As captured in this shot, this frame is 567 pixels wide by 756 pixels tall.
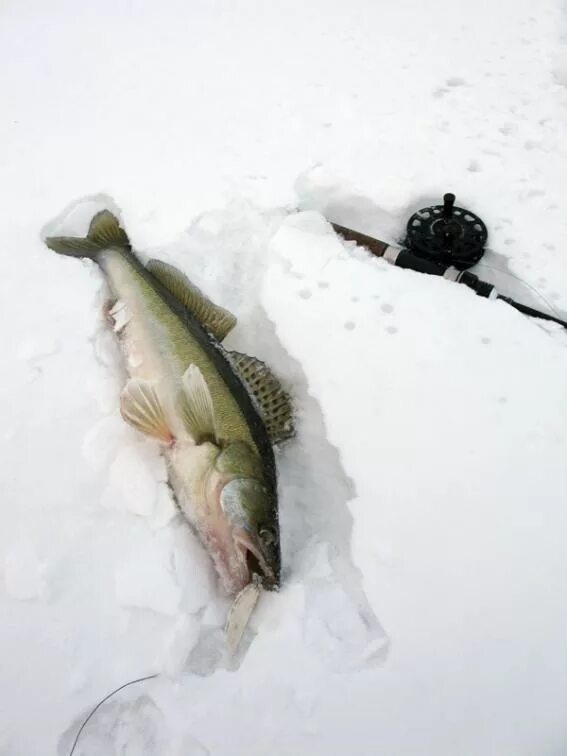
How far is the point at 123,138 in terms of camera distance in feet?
10.9

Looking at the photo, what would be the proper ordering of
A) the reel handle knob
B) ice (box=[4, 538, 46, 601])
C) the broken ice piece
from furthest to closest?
the reel handle knob < ice (box=[4, 538, 46, 601]) < the broken ice piece

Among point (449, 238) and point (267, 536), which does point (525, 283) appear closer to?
point (449, 238)

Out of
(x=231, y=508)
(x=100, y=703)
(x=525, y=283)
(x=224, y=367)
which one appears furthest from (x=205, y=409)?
(x=525, y=283)

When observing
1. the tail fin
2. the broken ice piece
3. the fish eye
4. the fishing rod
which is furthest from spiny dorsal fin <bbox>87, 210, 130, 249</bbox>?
the broken ice piece

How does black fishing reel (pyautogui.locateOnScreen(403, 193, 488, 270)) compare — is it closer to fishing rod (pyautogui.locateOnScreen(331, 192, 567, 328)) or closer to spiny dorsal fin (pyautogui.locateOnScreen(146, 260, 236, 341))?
fishing rod (pyautogui.locateOnScreen(331, 192, 567, 328))

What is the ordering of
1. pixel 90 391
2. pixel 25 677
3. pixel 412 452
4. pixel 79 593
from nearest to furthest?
pixel 25 677
pixel 79 593
pixel 412 452
pixel 90 391

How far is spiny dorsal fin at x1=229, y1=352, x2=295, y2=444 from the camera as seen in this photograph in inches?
87.0

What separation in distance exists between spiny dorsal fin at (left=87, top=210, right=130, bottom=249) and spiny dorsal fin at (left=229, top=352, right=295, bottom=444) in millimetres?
808

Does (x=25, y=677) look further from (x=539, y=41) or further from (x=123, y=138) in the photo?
(x=539, y=41)

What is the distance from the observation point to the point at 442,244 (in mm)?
2727

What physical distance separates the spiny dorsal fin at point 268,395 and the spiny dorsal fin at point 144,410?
31 cm

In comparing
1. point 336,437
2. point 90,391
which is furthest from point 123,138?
point 336,437

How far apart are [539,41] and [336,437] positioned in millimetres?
2982

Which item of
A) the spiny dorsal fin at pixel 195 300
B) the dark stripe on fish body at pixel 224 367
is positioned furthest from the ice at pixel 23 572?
the spiny dorsal fin at pixel 195 300
